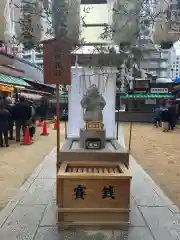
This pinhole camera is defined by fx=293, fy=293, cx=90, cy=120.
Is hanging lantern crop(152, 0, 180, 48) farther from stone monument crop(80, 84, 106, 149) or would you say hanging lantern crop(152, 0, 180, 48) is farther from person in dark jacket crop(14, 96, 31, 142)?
person in dark jacket crop(14, 96, 31, 142)

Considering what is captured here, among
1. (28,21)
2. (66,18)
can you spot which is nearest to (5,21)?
(28,21)

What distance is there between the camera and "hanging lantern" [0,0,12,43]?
400 cm

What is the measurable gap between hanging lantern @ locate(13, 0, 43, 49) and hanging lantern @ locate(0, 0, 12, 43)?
106 millimetres

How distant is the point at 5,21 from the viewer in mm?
4055

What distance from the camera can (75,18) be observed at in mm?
3797

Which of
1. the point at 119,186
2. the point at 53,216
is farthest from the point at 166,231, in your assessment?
the point at 53,216

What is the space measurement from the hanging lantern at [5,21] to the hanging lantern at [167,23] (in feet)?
6.57

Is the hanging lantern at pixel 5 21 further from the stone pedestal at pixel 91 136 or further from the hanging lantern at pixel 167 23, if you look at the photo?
the stone pedestal at pixel 91 136

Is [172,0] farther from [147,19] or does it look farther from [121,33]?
[121,33]

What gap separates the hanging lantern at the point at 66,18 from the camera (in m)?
3.65

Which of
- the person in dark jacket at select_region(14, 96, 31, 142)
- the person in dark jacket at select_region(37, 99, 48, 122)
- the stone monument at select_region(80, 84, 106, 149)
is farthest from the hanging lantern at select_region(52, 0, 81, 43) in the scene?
the person in dark jacket at select_region(37, 99, 48, 122)

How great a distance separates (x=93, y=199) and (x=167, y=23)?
255 centimetres

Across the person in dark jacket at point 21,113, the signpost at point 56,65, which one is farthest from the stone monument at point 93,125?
the person in dark jacket at point 21,113

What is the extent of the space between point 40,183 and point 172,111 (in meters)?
13.9
